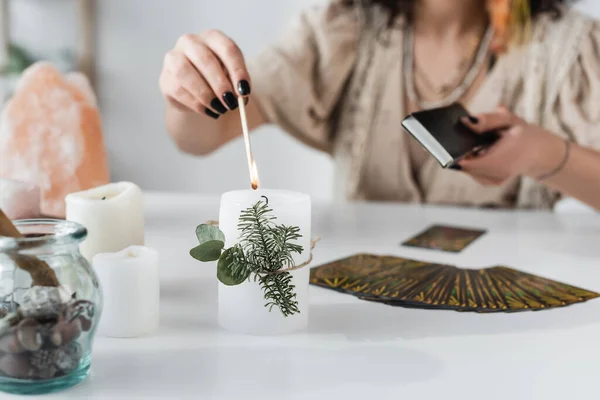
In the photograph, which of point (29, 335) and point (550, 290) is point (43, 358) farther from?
point (550, 290)

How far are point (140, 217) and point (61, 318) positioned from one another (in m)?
0.20

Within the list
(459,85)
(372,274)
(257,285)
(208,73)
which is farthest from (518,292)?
(459,85)

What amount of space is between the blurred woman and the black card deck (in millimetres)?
536

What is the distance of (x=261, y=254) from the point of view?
0.49 meters

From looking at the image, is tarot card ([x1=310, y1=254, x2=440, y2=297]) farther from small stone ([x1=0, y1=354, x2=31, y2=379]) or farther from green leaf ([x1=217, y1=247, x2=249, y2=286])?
small stone ([x1=0, y1=354, x2=31, y2=379])

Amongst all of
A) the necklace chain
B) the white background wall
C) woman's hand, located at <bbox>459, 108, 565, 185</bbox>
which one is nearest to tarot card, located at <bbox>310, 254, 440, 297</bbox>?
woman's hand, located at <bbox>459, 108, 565, 185</bbox>

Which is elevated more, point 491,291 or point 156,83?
point 156,83

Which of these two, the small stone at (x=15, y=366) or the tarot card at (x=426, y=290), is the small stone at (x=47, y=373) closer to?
the small stone at (x=15, y=366)

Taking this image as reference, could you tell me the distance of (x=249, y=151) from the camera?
56 cm

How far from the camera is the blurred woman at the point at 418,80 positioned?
1.28m

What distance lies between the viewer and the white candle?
55cm

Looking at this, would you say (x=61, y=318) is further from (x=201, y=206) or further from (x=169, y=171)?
(x=169, y=171)

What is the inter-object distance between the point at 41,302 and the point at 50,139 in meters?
0.38

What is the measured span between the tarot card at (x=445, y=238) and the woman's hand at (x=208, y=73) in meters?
0.33
